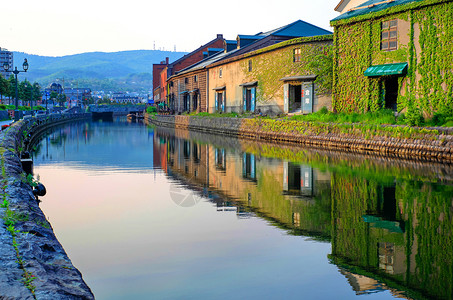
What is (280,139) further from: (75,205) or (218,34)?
(218,34)

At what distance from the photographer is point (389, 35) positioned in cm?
2889

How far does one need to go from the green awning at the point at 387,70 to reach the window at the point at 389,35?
1143mm

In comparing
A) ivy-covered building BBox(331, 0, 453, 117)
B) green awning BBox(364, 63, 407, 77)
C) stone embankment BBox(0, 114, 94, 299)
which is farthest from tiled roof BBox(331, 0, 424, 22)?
stone embankment BBox(0, 114, 94, 299)

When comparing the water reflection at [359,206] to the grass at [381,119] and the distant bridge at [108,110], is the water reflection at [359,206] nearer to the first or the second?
the grass at [381,119]

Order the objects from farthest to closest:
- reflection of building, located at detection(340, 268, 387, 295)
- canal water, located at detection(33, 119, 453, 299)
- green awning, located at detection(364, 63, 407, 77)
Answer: green awning, located at detection(364, 63, 407, 77) < canal water, located at detection(33, 119, 453, 299) < reflection of building, located at detection(340, 268, 387, 295)

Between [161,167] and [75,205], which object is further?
[161,167]

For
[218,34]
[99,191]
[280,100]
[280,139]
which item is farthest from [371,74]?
[218,34]

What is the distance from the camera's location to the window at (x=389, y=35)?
93.4 ft

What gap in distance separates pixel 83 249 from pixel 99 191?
606 cm

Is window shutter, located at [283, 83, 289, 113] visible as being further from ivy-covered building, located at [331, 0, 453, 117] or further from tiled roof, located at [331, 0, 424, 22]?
tiled roof, located at [331, 0, 424, 22]

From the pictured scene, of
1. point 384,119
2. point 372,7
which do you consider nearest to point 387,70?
point 384,119

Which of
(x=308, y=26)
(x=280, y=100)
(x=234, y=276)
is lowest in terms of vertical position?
(x=234, y=276)

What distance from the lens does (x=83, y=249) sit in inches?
323

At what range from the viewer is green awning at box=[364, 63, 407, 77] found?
90.1 feet
